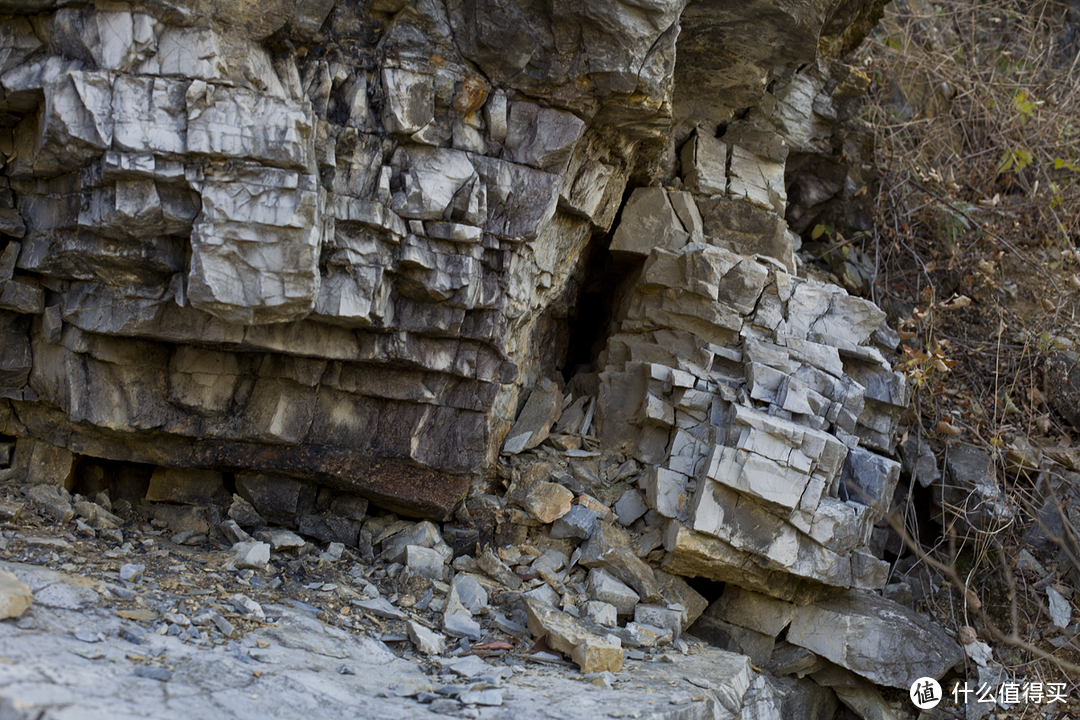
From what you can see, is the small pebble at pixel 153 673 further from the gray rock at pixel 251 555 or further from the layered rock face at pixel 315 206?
the layered rock face at pixel 315 206

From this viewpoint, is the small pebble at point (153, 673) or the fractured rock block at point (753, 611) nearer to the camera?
the small pebble at point (153, 673)

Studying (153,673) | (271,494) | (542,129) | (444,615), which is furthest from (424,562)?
(542,129)

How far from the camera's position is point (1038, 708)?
5.46 metres

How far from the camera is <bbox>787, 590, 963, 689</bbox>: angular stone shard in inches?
213

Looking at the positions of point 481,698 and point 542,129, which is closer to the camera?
point 481,698

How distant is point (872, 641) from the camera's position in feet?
17.7

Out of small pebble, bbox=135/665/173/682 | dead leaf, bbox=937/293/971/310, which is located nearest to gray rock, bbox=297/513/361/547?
small pebble, bbox=135/665/173/682

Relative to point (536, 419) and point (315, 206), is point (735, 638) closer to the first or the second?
point (536, 419)

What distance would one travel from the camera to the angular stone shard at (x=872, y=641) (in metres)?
5.40

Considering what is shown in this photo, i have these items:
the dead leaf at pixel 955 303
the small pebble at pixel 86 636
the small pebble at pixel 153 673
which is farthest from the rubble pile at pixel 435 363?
the dead leaf at pixel 955 303

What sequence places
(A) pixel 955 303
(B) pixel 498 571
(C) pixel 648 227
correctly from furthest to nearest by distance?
(A) pixel 955 303
(C) pixel 648 227
(B) pixel 498 571

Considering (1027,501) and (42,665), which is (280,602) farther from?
(1027,501)

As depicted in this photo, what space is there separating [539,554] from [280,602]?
173 cm

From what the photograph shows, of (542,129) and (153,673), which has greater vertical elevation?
(542,129)
